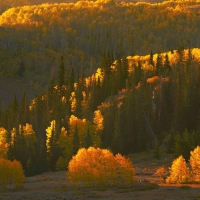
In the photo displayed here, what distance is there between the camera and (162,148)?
123 metres

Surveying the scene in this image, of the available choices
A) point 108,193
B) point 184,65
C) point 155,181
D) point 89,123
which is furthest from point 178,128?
point 108,193

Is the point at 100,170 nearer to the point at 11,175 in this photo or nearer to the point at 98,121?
the point at 11,175

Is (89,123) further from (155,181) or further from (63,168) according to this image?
(155,181)

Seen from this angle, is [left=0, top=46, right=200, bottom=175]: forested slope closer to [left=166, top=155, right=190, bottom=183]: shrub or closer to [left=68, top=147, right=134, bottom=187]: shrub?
[left=166, top=155, right=190, bottom=183]: shrub

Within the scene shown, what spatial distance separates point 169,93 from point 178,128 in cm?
1282

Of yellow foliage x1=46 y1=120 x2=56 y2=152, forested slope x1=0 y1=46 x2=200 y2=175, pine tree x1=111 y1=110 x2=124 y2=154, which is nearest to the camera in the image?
forested slope x1=0 y1=46 x2=200 y2=175

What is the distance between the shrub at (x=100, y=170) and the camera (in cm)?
9000

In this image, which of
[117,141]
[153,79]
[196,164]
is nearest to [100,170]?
[196,164]

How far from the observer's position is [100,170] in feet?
297

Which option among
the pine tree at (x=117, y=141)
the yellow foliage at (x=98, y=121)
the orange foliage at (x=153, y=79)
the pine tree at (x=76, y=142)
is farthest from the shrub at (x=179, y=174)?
the orange foliage at (x=153, y=79)

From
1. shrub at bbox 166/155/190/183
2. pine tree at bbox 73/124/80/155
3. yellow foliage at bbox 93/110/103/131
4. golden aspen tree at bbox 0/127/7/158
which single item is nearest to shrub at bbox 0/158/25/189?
shrub at bbox 166/155/190/183

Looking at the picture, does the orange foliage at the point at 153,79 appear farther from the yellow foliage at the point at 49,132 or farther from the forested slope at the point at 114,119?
the yellow foliage at the point at 49,132

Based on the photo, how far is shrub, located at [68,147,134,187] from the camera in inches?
3543

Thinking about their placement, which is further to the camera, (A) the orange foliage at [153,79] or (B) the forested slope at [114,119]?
(A) the orange foliage at [153,79]
